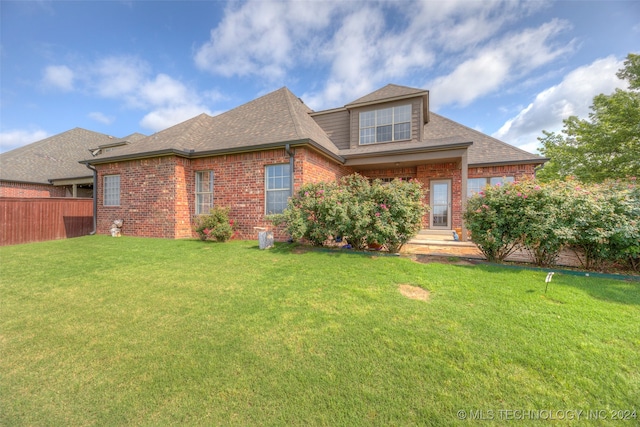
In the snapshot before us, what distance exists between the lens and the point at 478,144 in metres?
11.9

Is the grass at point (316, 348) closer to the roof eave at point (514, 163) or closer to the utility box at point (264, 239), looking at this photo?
the utility box at point (264, 239)

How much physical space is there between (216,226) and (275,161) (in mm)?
2995

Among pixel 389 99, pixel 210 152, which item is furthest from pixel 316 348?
pixel 389 99

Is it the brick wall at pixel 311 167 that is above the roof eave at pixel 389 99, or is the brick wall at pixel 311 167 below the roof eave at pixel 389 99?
below

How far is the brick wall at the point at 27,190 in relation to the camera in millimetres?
14633

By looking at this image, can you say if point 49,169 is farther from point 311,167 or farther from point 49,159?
point 311,167

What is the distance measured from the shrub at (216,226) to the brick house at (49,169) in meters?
11.7

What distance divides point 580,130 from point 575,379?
2049cm

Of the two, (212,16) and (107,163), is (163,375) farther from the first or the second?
(107,163)

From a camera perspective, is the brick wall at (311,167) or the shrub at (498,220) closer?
the shrub at (498,220)

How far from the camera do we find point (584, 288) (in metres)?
4.00

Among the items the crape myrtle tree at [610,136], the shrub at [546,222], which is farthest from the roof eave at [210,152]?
the crape myrtle tree at [610,136]

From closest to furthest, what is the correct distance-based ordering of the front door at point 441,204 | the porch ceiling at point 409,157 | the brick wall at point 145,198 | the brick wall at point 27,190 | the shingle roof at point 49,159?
the porch ceiling at point 409,157, the brick wall at point 145,198, the front door at point 441,204, the brick wall at point 27,190, the shingle roof at point 49,159

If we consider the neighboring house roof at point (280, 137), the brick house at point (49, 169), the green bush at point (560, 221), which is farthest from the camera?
the brick house at point (49, 169)
